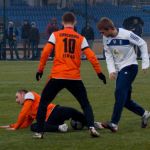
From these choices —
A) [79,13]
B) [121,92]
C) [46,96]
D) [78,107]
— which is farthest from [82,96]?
[79,13]

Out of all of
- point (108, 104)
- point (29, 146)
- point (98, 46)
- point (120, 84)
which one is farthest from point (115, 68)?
point (98, 46)

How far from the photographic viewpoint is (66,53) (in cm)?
1095

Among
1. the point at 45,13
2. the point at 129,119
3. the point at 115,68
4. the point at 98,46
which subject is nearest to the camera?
the point at 115,68

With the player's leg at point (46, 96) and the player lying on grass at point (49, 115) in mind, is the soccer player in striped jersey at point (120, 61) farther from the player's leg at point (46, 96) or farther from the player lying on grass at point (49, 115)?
the player's leg at point (46, 96)

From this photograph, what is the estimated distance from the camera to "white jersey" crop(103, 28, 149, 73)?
38.8 ft

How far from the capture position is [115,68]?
1199 centimetres

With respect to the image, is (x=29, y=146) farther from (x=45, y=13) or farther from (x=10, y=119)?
(x=45, y=13)

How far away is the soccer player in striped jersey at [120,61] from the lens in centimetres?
1170

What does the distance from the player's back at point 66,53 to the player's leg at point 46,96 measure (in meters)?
0.12

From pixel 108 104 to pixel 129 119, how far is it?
8.57 feet

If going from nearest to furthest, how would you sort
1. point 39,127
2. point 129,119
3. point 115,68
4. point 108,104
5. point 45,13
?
point 39,127
point 115,68
point 129,119
point 108,104
point 45,13

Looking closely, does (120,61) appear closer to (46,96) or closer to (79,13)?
(46,96)

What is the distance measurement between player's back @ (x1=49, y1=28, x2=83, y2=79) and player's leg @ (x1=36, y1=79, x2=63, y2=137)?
0.39 ft

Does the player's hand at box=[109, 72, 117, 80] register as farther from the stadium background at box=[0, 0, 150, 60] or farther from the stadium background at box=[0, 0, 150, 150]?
the stadium background at box=[0, 0, 150, 60]
